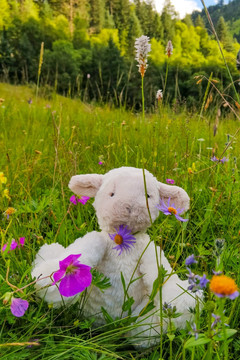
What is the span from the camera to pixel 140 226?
935 millimetres

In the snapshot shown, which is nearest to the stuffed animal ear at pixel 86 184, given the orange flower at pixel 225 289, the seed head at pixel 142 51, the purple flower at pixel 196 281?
the seed head at pixel 142 51

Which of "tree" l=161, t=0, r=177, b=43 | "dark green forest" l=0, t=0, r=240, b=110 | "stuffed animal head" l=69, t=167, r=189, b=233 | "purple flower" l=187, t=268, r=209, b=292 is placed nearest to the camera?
"purple flower" l=187, t=268, r=209, b=292

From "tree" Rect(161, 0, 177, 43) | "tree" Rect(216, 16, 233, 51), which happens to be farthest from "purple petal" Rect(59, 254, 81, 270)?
"tree" Rect(161, 0, 177, 43)

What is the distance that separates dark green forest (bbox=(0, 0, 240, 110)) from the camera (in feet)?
61.4

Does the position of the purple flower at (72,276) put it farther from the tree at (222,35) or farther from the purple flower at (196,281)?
the tree at (222,35)

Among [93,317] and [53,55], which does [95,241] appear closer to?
[93,317]

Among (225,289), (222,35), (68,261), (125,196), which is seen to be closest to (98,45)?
(222,35)

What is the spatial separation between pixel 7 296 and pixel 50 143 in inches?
80.0

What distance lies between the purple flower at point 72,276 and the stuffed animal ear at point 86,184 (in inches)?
16.2

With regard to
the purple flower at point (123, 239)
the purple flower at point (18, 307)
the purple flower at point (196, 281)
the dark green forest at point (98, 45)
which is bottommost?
the purple flower at point (18, 307)

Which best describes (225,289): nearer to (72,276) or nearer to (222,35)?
(72,276)

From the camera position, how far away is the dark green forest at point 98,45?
61.4ft

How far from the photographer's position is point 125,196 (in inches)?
36.0

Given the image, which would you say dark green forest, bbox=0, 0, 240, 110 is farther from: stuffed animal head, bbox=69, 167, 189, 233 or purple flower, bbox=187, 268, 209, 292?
purple flower, bbox=187, 268, 209, 292
